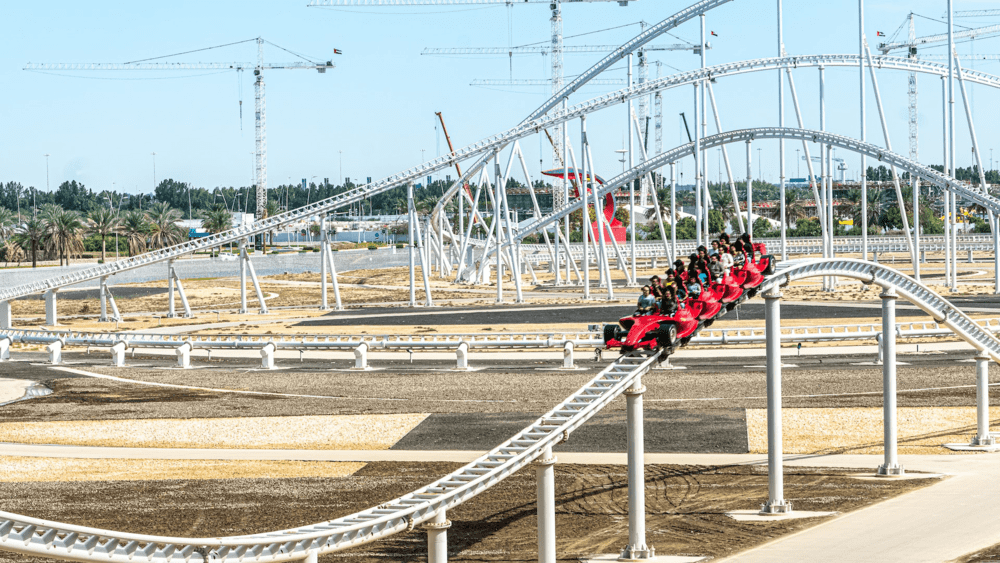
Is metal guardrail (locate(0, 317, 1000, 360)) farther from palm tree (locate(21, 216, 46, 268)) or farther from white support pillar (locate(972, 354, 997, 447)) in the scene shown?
palm tree (locate(21, 216, 46, 268))

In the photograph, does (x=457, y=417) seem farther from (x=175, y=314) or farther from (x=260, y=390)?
(x=175, y=314)

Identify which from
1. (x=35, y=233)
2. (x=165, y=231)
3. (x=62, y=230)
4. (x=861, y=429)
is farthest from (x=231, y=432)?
(x=165, y=231)

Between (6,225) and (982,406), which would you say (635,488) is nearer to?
(982,406)

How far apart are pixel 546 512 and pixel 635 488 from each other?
1.84 m

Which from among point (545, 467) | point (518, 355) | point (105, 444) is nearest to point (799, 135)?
point (518, 355)

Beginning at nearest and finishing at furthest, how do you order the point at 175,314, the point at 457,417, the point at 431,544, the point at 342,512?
the point at 431,544 < the point at 342,512 < the point at 457,417 < the point at 175,314

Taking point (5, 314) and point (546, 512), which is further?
point (5, 314)

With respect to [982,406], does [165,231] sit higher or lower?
higher

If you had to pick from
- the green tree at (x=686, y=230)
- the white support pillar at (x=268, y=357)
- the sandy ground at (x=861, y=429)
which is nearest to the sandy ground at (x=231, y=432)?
the sandy ground at (x=861, y=429)

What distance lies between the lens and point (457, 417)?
27438 millimetres

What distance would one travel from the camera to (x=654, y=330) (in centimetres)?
1836

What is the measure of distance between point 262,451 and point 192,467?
6.60ft

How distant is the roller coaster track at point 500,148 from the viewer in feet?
184

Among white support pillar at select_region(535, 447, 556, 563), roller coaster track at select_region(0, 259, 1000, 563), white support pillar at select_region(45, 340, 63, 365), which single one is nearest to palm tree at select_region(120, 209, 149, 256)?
white support pillar at select_region(45, 340, 63, 365)
